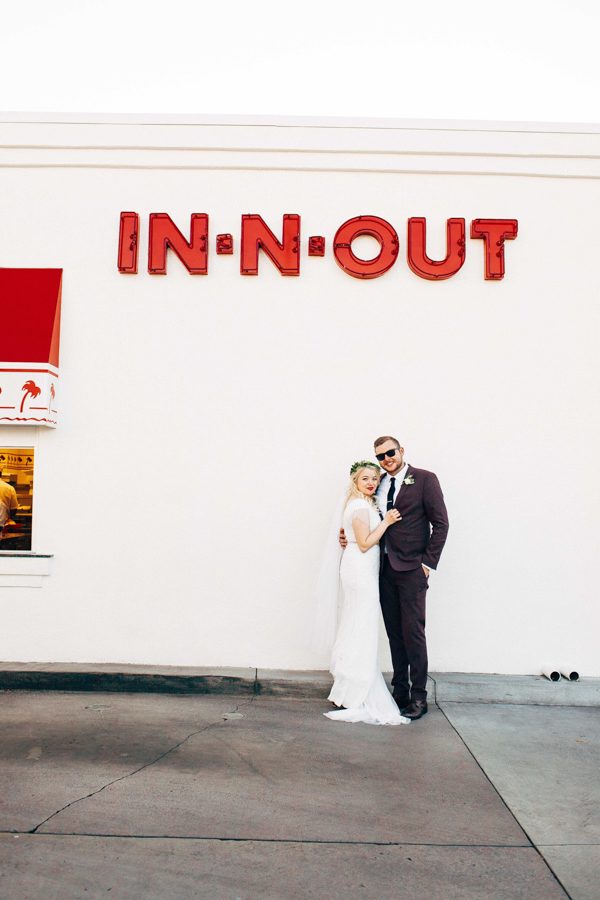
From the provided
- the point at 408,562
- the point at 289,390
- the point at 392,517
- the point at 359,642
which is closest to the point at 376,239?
the point at 289,390

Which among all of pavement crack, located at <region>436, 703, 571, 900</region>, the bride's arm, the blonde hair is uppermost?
the blonde hair

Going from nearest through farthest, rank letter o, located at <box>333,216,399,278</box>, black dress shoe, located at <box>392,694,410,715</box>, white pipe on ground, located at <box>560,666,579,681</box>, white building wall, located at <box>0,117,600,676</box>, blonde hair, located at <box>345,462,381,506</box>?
black dress shoe, located at <box>392,694,410,715</box>, blonde hair, located at <box>345,462,381,506</box>, white pipe on ground, located at <box>560,666,579,681</box>, white building wall, located at <box>0,117,600,676</box>, letter o, located at <box>333,216,399,278</box>

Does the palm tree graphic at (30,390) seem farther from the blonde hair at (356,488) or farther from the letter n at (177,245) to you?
the blonde hair at (356,488)

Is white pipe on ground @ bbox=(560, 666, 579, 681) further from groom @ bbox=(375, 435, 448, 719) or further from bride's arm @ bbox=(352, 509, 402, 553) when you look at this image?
bride's arm @ bbox=(352, 509, 402, 553)

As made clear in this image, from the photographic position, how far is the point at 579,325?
7199 millimetres

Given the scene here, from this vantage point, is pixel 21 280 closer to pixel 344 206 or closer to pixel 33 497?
pixel 33 497

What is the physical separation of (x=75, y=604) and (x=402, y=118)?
18.9 feet

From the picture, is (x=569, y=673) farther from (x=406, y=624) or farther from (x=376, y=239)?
(x=376, y=239)

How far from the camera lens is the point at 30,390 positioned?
681 centimetres

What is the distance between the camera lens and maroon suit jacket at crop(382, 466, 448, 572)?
6.20m

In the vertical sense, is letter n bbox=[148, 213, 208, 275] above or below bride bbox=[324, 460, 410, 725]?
above

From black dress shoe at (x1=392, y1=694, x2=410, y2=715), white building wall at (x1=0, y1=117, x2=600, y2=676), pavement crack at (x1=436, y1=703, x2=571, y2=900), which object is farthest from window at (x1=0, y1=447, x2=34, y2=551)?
pavement crack at (x1=436, y1=703, x2=571, y2=900)

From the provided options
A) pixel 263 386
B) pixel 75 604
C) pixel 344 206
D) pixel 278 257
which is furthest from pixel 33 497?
pixel 344 206

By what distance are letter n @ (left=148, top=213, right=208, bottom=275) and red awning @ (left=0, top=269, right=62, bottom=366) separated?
0.96 meters
